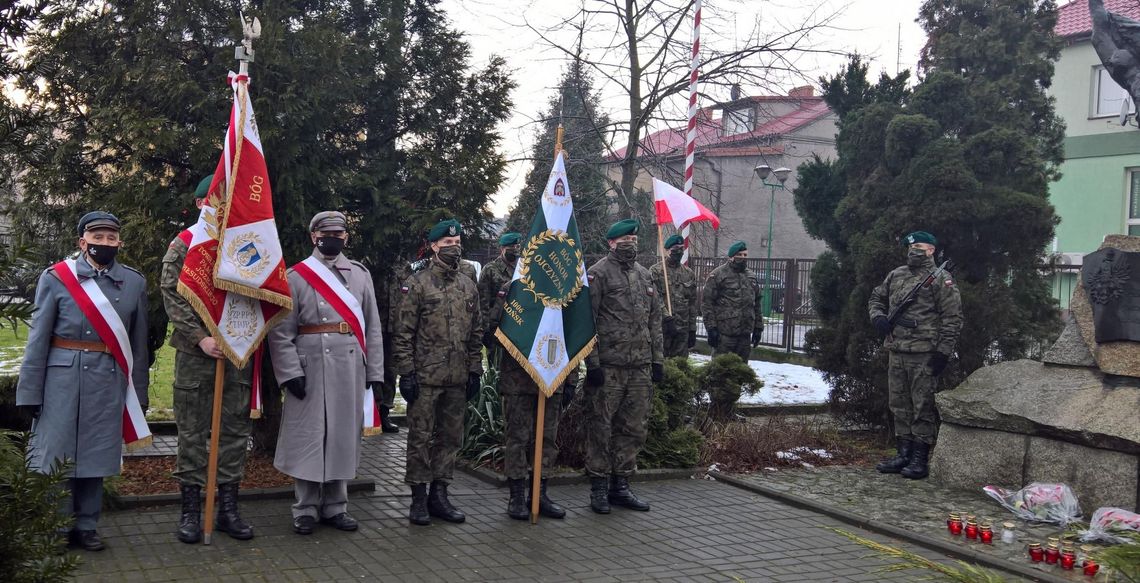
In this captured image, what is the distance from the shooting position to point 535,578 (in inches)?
215

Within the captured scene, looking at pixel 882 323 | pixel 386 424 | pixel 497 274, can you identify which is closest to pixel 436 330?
pixel 497 274

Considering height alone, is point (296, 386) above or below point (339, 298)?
below

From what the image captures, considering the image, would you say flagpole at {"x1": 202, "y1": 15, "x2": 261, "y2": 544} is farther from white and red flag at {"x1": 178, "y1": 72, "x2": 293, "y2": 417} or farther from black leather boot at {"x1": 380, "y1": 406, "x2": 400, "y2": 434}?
black leather boot at {"x1": 380, "y1": 406, "x2": 400, "y2": 434}

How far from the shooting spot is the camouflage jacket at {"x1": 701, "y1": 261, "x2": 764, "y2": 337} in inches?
478

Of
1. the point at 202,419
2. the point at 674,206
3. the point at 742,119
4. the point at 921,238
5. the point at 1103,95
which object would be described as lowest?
the point at 202,419

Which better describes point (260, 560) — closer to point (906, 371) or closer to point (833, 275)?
point (906, 371)

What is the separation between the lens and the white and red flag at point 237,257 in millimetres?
5855

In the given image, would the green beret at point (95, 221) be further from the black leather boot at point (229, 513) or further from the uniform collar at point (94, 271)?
the black leather boot at point (229, 513)

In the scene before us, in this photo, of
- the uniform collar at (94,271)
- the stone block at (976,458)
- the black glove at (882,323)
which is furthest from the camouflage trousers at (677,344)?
the uniform collar at (94,271)

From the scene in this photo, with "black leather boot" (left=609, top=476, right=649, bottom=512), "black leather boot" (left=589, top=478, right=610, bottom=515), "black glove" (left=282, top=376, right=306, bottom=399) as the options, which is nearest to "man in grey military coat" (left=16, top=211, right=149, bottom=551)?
"black glove" (left=282, top=376, right=306, bottom=399)

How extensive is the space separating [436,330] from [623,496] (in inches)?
78.1

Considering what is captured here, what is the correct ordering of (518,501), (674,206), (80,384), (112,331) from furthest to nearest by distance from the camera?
1. (674,206)
2. (518,501)
3. (112,331)
4. (80,384)

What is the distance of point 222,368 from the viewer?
19.3ft

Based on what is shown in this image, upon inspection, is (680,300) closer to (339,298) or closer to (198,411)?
(339,298)
